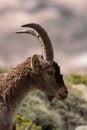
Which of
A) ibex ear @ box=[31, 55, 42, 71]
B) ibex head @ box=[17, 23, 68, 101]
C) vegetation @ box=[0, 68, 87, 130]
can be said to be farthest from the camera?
vegetation @ box=[0, 68, 87, 130]

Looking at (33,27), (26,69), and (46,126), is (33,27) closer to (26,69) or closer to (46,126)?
(26,69)

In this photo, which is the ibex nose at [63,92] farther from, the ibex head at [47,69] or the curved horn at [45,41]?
the curved horn at [45,41]

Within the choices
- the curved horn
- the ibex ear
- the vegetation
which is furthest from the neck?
the vegetation

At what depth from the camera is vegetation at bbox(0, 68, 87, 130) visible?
1037 inches

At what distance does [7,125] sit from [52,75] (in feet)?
5.12

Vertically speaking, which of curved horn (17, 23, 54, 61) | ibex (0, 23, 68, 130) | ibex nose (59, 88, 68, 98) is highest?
curved horn (17, 23, 54, 61)

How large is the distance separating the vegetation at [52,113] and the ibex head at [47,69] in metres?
6.73

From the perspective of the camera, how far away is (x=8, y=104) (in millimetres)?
14070

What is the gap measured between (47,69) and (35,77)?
304mm

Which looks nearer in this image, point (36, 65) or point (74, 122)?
point (36, 65)

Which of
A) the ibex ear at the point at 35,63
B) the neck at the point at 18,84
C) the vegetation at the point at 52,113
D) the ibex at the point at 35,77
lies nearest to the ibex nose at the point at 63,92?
the ibex at the point at 35,77

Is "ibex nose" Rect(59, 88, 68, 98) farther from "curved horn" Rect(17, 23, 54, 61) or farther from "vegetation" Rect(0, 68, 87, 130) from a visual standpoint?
"vegetation" Rect(0, 68, 87, 130)

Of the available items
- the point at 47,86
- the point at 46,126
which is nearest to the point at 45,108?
the point at 46,126

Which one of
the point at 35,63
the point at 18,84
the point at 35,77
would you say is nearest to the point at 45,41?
the point at 35,63
